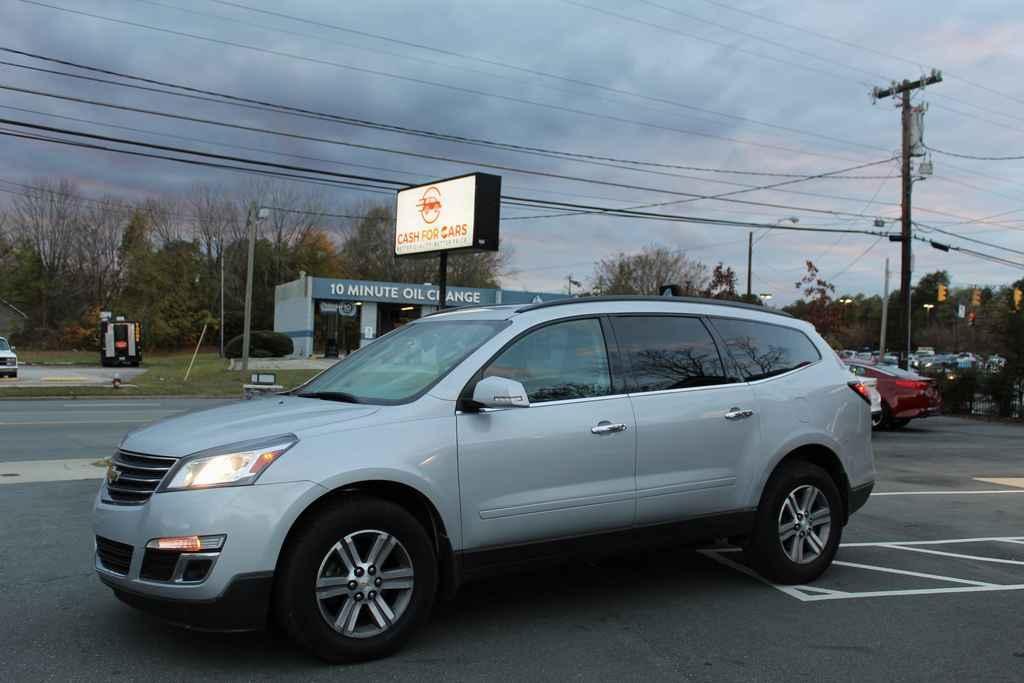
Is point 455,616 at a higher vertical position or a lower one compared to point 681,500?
lower

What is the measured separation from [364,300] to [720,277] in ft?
74.5

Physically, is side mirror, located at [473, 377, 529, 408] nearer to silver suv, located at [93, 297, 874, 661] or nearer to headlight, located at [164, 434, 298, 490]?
silver suv, located at [93, 297, 874, 661]

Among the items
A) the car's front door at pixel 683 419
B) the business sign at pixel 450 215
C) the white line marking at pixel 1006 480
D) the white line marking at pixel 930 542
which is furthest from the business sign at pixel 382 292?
the car's front door at pixel 683 419

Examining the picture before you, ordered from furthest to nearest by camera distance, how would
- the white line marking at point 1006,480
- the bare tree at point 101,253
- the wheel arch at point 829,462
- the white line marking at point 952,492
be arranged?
the bare tree at point 101,253, the white line marking at point 1006,480, the white line marking at point 952,492, the wheel arch at point 829,462

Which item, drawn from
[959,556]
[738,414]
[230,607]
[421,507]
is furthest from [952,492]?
[230,607]

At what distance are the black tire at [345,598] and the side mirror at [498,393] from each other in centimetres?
68

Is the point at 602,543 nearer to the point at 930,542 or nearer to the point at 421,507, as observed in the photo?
the point at 421,507

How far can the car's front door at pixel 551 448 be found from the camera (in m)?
4.36

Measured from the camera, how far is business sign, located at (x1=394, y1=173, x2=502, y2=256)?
2261 centimetres

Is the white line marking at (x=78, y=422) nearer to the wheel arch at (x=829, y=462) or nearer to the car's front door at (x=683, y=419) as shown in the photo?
the car's front door at (x=683, y=419)

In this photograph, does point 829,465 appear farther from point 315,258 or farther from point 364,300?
point 315,258

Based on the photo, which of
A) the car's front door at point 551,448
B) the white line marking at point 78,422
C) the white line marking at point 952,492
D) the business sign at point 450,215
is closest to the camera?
the car's front door at point 551,448

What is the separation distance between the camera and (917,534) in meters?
7.41

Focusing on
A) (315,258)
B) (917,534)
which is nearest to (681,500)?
(917,534)
